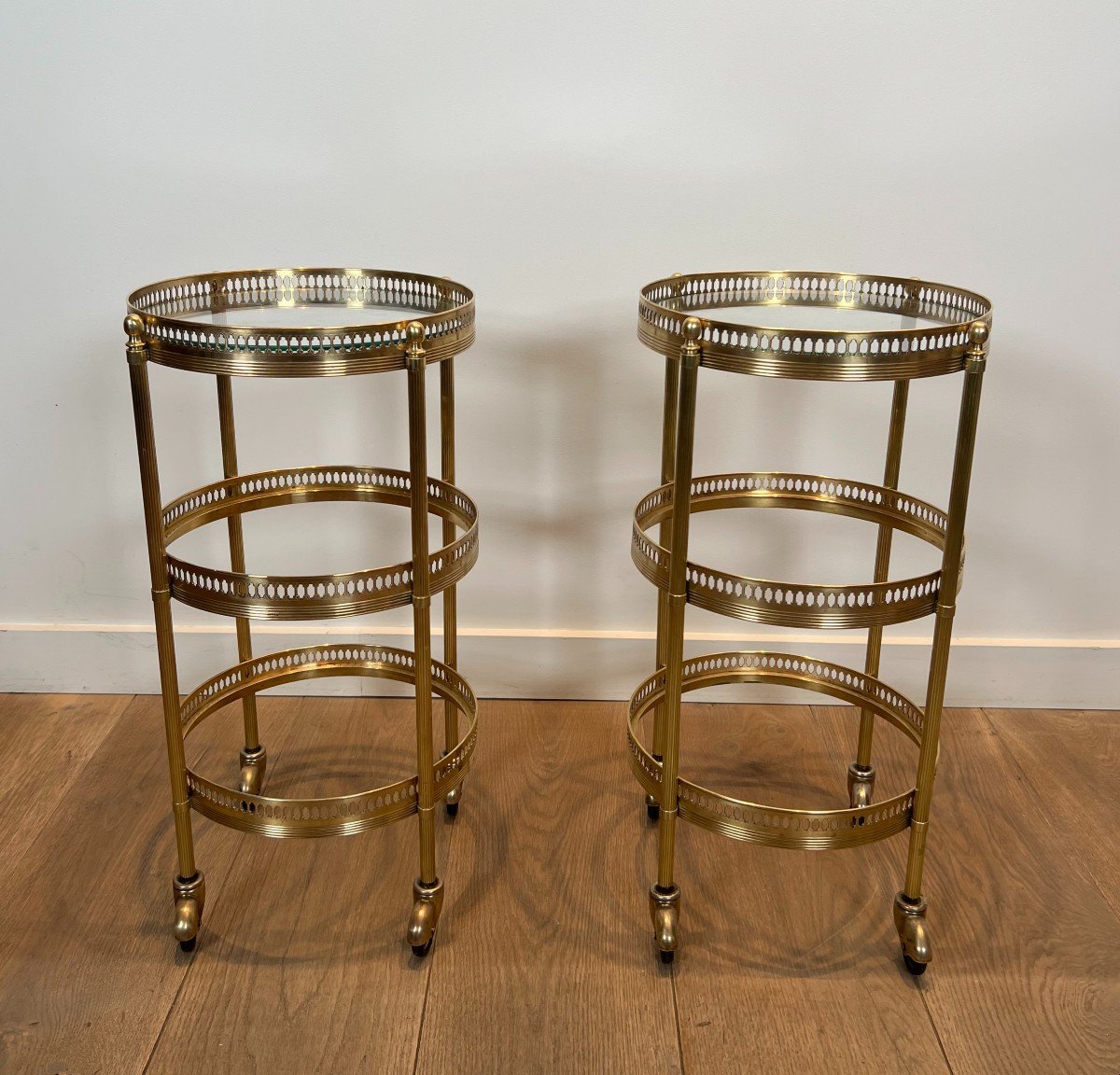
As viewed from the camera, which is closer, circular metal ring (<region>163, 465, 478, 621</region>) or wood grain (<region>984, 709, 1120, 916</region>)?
circular metal ring (<region>163, 465, 478, 621</region>)

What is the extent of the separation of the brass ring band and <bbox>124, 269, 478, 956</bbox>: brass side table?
0.32 m

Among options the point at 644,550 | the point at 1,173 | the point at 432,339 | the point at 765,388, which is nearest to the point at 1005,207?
the point at 765,388

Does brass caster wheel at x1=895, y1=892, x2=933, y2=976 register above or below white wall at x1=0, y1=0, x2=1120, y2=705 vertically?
below

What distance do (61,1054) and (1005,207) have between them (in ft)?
7.05

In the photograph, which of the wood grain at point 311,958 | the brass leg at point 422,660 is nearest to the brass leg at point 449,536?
the wood grain at point 311,958

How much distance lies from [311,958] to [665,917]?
0.56 metres

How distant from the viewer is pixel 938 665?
1787mm

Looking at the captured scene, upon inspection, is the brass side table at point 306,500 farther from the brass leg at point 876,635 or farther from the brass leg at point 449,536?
the brass leg at point 876,635

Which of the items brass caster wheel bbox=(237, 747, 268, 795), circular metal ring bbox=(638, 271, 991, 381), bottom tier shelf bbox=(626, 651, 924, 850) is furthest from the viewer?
brass caster wheel bbox=(237, 747, 268, 795)

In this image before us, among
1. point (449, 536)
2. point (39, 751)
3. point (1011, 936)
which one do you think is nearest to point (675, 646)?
point (449, 536)

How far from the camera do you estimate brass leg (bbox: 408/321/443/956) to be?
1.69 meters

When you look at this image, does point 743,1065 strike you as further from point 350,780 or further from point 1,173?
point 1,173

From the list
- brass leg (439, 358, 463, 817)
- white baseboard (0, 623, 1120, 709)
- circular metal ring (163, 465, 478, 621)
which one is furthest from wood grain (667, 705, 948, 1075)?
circular metal ring (163, 465, 478, 621)

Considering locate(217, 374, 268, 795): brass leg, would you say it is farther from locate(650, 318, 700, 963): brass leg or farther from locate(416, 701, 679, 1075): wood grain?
locate(650, 318, 700, 963): brass leg
